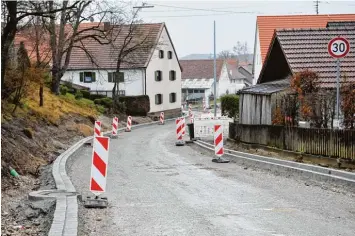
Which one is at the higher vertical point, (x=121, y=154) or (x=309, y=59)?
(x=309, y=59)

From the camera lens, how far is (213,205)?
939cm

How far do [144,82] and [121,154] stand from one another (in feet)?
116

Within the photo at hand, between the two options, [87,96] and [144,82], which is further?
[144,82]

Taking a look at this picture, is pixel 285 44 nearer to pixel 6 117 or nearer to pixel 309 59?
pixel 309 59

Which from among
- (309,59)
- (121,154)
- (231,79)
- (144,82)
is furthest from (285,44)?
(231,79)

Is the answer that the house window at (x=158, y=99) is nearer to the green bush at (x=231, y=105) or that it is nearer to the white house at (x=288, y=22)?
the white house at (x=288, y=22)

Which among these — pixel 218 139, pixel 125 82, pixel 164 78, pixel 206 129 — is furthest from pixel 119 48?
pixel 218 139

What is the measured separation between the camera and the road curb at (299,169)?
11154mm

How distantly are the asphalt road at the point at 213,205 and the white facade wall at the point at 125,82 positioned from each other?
4091cm

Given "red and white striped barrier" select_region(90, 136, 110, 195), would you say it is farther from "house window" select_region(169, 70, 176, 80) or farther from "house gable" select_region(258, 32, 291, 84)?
"house window" select_region(169, 70, 176, 80)

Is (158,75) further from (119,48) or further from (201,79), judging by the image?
(201,79)

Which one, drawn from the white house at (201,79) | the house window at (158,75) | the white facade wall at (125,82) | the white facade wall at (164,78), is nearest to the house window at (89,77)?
the white facade wall at (125,82)

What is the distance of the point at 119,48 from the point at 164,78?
29.3 ft

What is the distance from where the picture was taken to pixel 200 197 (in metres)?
10.3
